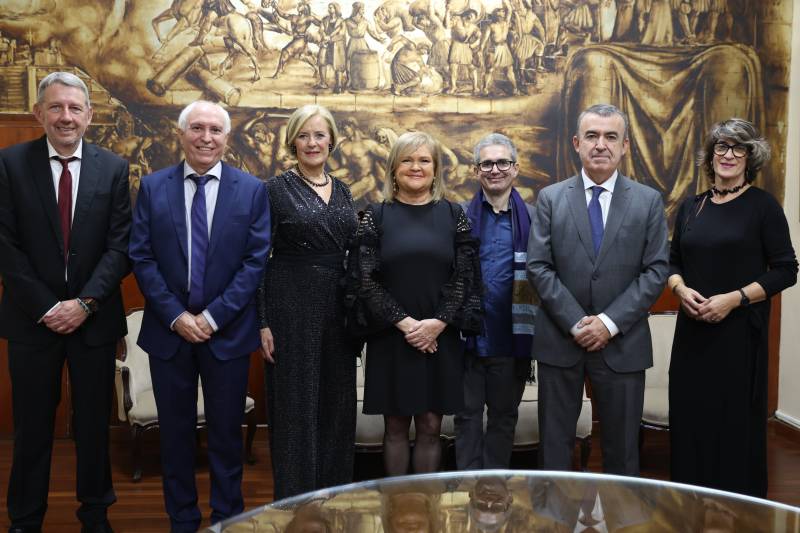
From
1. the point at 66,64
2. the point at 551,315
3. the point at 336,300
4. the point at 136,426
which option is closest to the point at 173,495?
the point at 336,300

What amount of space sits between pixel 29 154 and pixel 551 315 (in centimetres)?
255

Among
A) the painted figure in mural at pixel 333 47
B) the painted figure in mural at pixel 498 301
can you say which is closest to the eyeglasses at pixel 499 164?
the painted figure in mural at pixel 498 301

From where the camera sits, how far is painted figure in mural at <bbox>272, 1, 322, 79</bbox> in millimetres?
6422

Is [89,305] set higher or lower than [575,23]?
lower

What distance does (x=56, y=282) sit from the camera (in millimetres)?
3896

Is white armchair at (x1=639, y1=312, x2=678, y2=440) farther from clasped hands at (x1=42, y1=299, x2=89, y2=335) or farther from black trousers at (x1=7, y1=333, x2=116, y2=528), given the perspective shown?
clasped hands at (x1=42, y1=299, x2=89, y2=335)

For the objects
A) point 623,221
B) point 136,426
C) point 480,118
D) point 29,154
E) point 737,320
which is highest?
point 480,118

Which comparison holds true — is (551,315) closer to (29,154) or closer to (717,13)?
(29,154)

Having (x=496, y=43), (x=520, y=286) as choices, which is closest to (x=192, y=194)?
(x=520, y=286)

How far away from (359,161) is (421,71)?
836mm

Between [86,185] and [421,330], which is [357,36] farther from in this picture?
[421,330]

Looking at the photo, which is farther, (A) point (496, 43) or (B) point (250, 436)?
(A) point (496, 43)

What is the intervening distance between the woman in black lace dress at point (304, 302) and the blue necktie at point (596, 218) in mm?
1145

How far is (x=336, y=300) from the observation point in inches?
160
